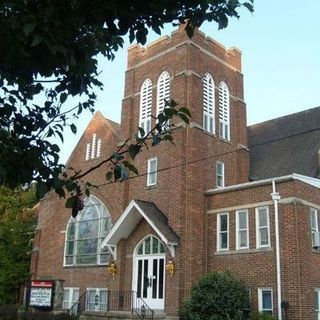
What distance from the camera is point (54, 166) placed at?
5.12m

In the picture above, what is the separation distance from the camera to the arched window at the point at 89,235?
28.6 meters

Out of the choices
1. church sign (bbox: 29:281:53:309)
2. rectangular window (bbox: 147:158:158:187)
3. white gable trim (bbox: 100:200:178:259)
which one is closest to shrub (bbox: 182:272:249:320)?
white gable trim (bbox: 100:200:178:259)

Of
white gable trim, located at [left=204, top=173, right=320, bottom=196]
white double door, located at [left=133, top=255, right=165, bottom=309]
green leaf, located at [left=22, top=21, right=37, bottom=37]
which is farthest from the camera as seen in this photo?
white double door, located at [left=133, top=255, right=165, bottom=309]

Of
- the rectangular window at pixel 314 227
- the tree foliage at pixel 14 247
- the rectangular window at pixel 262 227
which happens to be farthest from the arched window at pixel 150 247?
the tree foliage at pixel 14 247

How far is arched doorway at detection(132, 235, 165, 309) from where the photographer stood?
23.9 meters

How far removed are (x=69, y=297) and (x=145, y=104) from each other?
460 inches

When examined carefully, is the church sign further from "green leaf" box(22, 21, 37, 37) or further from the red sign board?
"green leaf" box(22, 21, 37, 37)

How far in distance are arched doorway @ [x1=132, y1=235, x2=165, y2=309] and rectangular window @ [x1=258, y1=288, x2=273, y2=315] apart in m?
4.61

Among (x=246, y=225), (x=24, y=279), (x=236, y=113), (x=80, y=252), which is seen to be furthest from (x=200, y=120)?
(x=24, y=279)

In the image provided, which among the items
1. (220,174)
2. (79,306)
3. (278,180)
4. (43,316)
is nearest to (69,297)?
(79,306)

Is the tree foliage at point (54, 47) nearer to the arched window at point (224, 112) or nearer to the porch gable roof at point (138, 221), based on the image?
the porch gable roof at point (138, 221)

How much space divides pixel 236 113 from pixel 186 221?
8261mm

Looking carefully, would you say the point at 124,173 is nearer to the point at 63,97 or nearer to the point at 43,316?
the point at 63,97

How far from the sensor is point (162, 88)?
27.3m
